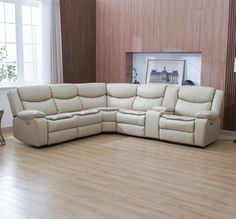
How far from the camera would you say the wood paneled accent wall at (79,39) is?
711cm

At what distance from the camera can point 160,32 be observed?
6.71m

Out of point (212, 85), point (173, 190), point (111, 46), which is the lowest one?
point (173, 190)

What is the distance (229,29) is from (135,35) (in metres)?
2.02

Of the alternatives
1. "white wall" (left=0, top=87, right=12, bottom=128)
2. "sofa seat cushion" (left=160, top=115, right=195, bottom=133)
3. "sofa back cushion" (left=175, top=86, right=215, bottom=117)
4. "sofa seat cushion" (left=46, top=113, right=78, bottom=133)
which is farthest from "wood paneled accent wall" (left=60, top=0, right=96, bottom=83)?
"sofa seat cushion" (left=160, top=115, right=195, bottom=133)

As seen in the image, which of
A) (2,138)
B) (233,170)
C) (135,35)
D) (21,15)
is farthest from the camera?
(135,35)

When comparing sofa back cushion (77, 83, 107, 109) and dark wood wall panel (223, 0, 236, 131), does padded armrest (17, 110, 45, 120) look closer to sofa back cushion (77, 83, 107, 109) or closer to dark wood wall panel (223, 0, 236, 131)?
sofa back cushion (77, 83, 107, 109)

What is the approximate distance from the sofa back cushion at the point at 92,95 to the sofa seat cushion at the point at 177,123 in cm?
151

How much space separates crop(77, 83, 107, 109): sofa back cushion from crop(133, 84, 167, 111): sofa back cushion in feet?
2.37

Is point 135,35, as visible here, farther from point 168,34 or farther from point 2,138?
point 2,138

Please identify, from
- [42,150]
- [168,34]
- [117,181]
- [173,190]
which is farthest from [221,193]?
[168,34]

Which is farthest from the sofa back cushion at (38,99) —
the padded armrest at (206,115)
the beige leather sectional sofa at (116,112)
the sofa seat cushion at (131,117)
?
the padded armrest at (206,115)

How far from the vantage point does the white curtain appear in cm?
663

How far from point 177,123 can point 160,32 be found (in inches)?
88.1

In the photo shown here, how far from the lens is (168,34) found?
21.7 feet
